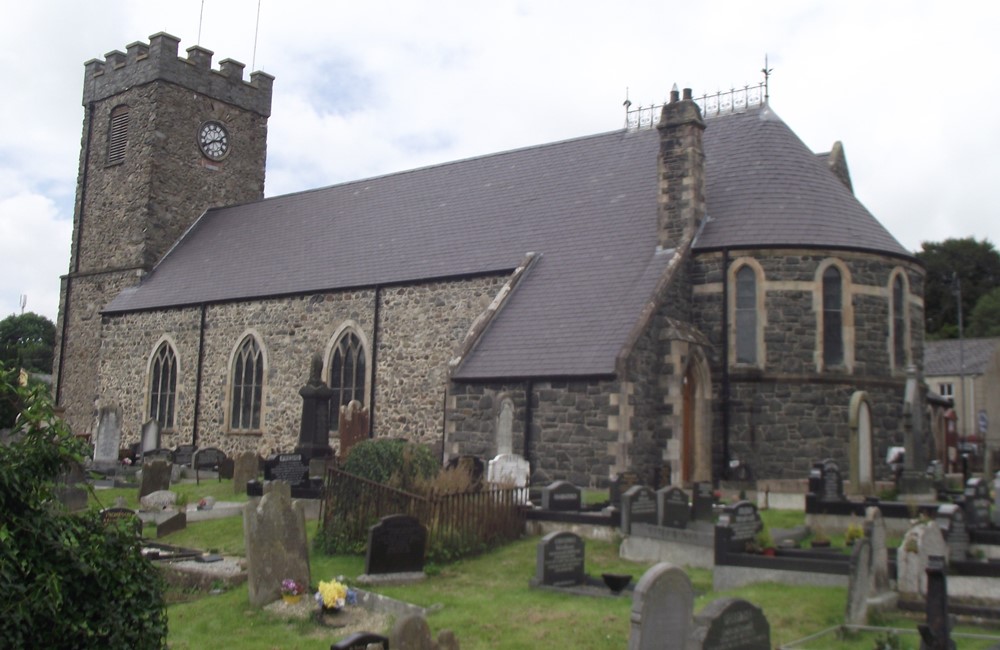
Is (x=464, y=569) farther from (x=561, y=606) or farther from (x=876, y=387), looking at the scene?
(x=876, y=387)

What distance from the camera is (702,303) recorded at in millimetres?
21062

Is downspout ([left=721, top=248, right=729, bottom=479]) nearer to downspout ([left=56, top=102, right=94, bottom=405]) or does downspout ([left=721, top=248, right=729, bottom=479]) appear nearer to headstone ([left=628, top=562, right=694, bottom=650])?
headstone ([left=628, top=562, right=694, bottom=650])

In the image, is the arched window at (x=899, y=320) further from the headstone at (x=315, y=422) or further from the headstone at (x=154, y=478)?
the headstone at (x=154, y=478)

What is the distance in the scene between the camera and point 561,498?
1561 cm

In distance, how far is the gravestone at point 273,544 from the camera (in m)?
11.4

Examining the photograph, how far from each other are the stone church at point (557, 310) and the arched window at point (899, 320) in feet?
0.17

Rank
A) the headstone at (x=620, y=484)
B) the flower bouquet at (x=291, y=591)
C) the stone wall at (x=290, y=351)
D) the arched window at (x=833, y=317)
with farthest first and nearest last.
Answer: the stone wall at (x=290, y=351), the arched window at (x=833, y=317), the headstone at (x=620, y=484), the flower bouquet at (x=291, y=591)

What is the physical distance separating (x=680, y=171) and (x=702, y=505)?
8664 millimetres

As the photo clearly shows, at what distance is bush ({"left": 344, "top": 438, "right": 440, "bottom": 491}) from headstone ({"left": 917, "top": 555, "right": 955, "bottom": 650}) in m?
8.21

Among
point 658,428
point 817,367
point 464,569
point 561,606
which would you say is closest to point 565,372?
point 658,428

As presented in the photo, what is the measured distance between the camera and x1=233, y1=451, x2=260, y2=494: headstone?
2048 cm

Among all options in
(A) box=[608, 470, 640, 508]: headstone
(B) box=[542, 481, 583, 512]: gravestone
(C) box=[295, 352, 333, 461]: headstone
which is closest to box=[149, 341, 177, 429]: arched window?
(C) box=[295, 352, 333, 461]: headstone

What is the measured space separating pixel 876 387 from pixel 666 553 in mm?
9190

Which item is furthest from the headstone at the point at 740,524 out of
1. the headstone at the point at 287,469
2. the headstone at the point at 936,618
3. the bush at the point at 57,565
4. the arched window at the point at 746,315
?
the headstone at the point at 287,469
